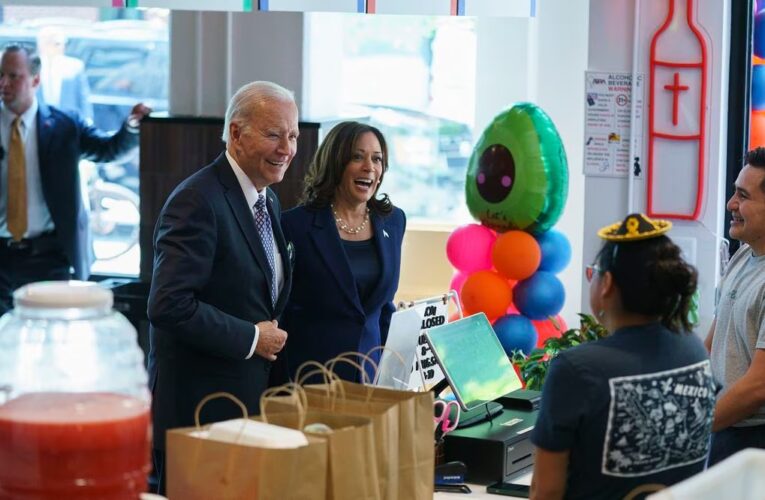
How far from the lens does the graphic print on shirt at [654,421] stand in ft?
7.59

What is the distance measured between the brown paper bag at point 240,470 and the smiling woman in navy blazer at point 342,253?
57.5 inches

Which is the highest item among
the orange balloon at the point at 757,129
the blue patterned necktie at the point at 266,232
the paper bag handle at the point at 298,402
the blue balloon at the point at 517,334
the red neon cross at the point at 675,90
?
the red neon cross at the point at 675,90

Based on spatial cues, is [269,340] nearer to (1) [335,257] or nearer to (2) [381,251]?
(1) [335,257]

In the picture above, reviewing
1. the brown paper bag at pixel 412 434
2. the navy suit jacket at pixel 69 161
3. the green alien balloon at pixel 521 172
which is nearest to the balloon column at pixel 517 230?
the green alien balloon at pixel 521 172

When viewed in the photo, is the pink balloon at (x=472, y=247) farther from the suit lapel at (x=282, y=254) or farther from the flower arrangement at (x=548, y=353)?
the suit lapel at (x=282, y=254)

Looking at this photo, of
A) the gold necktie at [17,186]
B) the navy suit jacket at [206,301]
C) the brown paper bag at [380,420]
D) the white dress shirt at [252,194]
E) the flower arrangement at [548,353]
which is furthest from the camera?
the gold necktie at [17,186]

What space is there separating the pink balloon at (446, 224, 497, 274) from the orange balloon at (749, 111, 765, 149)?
1299 millimetres

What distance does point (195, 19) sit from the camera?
20.9 feet

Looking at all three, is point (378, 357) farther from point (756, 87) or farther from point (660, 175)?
point (756, 87)

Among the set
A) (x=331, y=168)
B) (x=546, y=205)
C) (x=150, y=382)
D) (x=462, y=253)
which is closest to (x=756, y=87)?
(x=546, y=205)

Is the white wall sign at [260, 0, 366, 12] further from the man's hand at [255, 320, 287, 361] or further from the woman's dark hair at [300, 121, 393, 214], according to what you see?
the man's hand at [255, 320, 287, 361]

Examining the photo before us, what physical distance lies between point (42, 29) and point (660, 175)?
3.61m

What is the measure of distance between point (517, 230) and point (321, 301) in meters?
2.13

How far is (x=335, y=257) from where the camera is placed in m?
3.74
